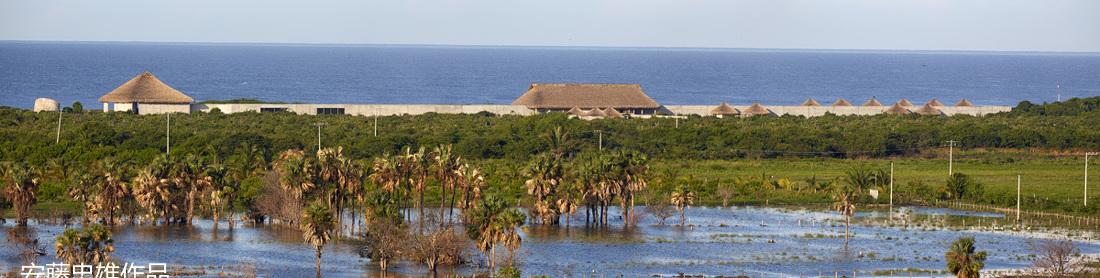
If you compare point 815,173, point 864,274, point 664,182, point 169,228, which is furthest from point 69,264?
point 815,173

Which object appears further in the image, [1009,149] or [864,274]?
[1009,149]

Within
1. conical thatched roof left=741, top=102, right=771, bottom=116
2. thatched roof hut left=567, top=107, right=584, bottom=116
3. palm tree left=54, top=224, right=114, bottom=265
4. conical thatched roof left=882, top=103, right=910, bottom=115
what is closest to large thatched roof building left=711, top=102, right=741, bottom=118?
conical thatched roof left=741, top=102, right=771, bottom=116

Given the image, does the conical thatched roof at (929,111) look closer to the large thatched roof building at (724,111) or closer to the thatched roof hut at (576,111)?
the large thatched roof building at (724,111)

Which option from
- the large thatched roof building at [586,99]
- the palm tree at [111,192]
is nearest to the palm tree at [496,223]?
the palm tree at [111,192]

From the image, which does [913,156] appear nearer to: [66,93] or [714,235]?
[714,235]

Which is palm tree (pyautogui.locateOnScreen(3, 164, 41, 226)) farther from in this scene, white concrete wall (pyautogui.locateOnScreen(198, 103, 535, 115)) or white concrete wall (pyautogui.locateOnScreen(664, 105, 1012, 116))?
white concrete wall (pyautogui.locateOnScreen(664, 105, 1012, 116))

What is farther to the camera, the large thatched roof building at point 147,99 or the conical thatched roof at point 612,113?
the conical thatched roof at point 612,113
